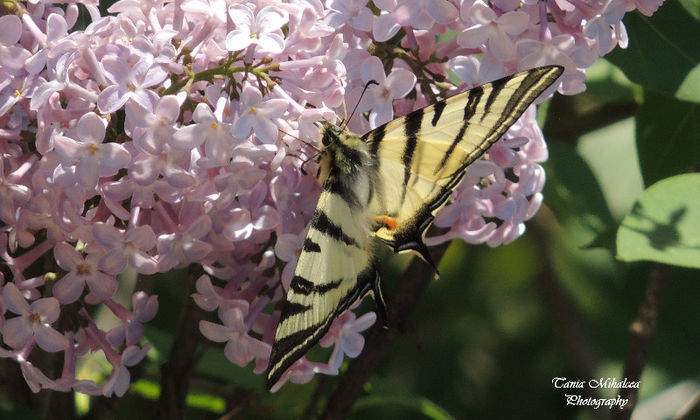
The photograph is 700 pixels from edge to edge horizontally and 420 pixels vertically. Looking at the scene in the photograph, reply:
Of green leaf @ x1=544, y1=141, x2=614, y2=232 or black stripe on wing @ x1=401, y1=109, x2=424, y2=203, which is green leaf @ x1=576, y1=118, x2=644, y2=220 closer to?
green leaf @ x1=544, y1=141, x2=614, y2=232

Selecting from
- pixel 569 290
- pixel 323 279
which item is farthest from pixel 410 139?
pixel 569 290

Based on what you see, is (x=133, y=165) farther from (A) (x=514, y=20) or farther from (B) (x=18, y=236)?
(A) (x=514, y=20)

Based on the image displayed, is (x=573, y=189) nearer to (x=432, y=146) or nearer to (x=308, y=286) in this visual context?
(x=432, y=146)

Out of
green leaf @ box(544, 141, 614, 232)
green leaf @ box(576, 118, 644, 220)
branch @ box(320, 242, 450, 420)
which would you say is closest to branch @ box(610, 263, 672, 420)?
green leaf @ box(544, 141, 614, 232)

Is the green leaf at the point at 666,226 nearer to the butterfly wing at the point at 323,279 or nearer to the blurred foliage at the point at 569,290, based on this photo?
the blurred foliage at the point at 569,290

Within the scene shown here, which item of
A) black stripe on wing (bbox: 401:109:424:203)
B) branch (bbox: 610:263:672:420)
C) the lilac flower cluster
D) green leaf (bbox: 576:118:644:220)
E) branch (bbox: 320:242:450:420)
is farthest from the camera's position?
green leaf (bbox: 576:118:644:220)

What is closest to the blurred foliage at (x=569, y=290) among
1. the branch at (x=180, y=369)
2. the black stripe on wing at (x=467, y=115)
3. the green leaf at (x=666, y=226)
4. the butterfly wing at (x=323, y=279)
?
the green leaf at (x=666, y=226)
